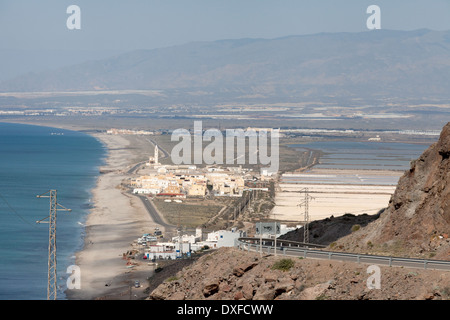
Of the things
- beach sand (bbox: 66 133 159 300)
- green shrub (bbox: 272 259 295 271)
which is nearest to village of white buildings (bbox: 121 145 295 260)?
beach sand (bbox: 66 133 159 300)

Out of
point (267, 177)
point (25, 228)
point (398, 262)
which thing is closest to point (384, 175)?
point (267, 177)

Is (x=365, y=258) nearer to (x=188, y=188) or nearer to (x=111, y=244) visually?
(x=111, y=244)

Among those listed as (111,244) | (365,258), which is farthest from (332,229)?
(111,244)

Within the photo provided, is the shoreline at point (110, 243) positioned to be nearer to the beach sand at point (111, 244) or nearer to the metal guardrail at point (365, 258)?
the beach sand at point (111, 244)

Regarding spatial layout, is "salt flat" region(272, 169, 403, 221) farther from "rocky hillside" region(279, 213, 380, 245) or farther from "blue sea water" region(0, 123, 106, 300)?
"rocky hillside" region(279, 213, 380, 245)

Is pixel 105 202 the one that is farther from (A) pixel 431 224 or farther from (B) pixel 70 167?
(A) pixel 431 224

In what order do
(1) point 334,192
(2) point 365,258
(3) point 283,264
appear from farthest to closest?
(1) point 334,192, (3) point 283,264, (2) point 365,258

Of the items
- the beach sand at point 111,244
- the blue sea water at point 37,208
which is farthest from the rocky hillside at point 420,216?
the blue sea water at point 37,208

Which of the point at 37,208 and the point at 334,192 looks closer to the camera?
the point at 37,208
